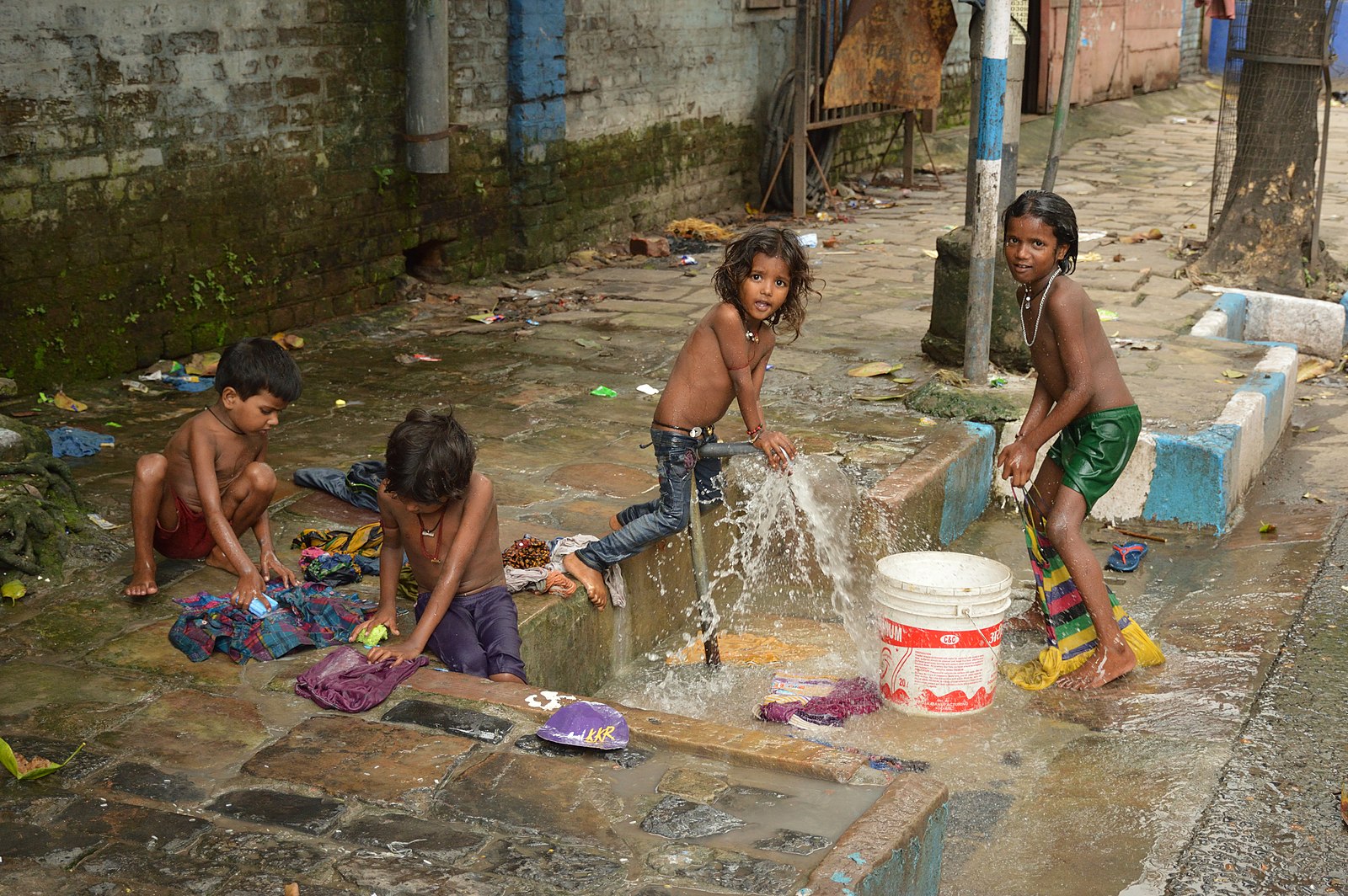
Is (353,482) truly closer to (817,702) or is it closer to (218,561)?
(218,561)

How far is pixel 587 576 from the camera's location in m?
4.40

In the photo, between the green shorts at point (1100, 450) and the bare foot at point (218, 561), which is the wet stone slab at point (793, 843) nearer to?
the green shorts at point (1100, 450)

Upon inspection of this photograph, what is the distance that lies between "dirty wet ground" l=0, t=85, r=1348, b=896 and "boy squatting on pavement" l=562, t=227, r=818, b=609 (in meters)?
0.37

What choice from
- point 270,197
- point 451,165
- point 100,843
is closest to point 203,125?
point 270,197

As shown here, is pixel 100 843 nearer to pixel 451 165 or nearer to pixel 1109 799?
pixel 1109 799

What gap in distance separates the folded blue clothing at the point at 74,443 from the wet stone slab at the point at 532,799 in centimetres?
310

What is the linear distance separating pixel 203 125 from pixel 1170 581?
16.9 feet

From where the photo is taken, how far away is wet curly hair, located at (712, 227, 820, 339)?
4.23m

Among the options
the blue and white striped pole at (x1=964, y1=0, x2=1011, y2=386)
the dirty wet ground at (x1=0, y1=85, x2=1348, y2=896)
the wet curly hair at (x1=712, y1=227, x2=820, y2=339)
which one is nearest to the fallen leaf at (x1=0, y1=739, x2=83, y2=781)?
the dirty wet ground at (x1=0, y1=85, x2=1348, y2=896)

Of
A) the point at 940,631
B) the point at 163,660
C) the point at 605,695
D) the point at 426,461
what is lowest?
the point at 605,695

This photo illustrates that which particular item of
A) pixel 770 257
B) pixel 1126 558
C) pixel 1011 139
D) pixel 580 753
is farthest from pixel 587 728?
pixel 1011 139

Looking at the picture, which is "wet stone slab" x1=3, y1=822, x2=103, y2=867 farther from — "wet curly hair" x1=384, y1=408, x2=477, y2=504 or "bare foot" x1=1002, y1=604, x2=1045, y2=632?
"bare foot" x1=1002, y1=604, x2=1045, y2=632

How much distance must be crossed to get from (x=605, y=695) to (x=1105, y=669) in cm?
165

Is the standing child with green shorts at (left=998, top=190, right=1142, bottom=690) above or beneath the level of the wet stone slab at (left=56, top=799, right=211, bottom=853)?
above
